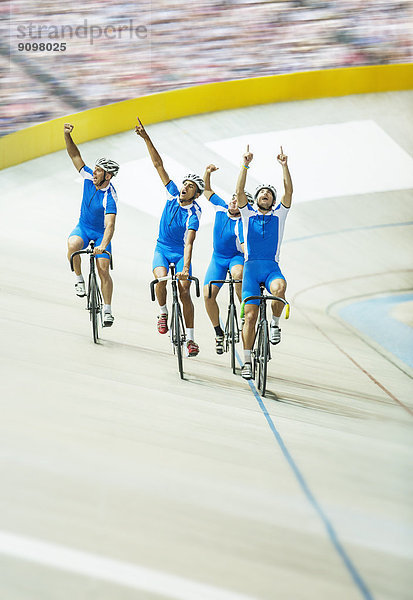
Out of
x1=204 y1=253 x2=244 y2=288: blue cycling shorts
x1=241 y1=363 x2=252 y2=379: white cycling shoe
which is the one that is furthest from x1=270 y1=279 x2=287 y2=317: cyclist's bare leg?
x1=204 y1=253 x2=244 y2=288: blue cycling shorts

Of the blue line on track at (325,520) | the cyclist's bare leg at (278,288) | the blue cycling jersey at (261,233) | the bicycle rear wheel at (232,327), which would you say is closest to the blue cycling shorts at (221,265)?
the bicycle rear wheel at (232,327)

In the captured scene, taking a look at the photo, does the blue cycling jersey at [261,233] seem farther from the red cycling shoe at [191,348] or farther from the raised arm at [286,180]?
the red cycling shoe at [191,348]

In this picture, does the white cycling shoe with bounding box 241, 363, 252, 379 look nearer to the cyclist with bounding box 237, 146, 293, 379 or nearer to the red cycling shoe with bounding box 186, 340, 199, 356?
the cyclist with bounding box 237, 146, 293, 379

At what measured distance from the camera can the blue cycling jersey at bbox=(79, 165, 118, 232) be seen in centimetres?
545

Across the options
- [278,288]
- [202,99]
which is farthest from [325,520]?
[202,99]

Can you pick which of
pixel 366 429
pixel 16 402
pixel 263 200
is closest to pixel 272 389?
pixel 366 429

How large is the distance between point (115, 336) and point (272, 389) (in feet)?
4.34

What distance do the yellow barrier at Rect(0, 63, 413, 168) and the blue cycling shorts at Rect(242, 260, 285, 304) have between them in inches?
258

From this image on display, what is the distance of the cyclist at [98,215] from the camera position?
5387mm

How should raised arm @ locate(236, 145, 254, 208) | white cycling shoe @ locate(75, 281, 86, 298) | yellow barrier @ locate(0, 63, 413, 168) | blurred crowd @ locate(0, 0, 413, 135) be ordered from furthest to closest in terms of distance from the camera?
blurred crowd @ locate(0, 0, 413, 135)
yellow barrier @ locate(0, 63, 413, 168)
white cycling shoe @ locate(75, 281, 86, 298)
raised arm @ locate(236, 145, 254, 208)

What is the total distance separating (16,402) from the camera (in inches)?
139

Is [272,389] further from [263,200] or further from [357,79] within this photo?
[357,79]

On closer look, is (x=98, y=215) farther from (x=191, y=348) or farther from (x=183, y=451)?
(x=183, y=451)

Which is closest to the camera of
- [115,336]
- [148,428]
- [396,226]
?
[148,428]
